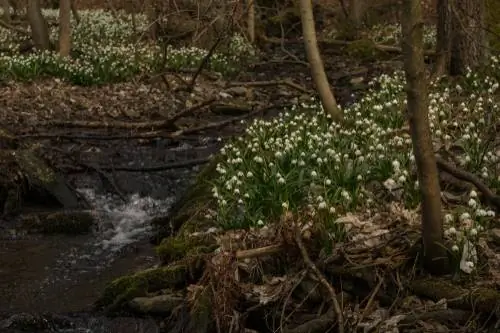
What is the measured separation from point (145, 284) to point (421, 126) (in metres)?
2.79

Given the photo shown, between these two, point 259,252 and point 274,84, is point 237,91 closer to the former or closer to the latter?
point 274,84

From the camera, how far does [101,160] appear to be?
11.8 meters

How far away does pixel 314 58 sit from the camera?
10.1m

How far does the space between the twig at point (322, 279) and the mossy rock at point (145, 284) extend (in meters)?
1.18

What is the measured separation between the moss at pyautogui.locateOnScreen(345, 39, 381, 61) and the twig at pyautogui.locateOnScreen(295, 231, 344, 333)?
15.4 meters

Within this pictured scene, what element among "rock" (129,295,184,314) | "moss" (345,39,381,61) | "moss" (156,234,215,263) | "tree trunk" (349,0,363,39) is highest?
"tree trunk" (349,0,363,39)

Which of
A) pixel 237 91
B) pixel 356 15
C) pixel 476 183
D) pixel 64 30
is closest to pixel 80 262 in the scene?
pixel 476 183

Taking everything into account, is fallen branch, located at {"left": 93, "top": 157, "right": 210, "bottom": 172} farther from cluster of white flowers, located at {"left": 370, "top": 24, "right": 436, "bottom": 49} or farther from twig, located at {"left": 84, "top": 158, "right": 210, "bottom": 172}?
cluster of white flowers, located at {"left": 370, "top": 24, "right": 436, "bottom": 49}

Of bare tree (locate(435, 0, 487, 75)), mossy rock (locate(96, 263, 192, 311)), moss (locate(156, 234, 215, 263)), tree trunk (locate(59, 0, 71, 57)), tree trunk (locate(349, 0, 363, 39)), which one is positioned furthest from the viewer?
tree trunk (locate(349, 0, 363, 39))

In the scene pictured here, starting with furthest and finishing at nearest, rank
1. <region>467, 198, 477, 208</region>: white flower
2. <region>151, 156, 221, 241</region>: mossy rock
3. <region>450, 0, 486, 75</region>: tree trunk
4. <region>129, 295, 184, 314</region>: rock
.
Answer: <region>450, 0, 486, 75</region>: tree trunk, <region>151, 156, 221, 241</region>: mossy rock, <region>129, 295, 184, 314</region>: rock, <region>467, 198, 477, 208</region>: white flower

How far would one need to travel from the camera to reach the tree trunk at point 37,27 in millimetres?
18766

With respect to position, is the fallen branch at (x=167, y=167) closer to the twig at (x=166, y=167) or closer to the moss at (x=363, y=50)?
the twig at (x=166, y=167)

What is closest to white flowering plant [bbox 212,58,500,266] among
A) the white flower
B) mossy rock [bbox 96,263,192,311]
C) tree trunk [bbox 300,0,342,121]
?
the white flower

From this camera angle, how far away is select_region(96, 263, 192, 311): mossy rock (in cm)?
628
